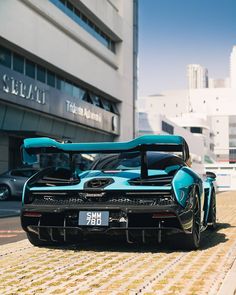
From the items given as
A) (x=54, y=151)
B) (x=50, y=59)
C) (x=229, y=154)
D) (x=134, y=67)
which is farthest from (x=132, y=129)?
(x=229, y=154)

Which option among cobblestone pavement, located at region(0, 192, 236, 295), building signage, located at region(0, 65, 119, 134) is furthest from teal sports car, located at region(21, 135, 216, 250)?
building signage, located at region(0, 65, 119, 134)

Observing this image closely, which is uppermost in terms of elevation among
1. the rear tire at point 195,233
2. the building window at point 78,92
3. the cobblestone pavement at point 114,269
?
the building window at point 78,92

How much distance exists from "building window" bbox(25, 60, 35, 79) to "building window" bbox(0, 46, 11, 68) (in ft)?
6.55

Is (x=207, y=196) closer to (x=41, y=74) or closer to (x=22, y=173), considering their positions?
(x=22, y=173)

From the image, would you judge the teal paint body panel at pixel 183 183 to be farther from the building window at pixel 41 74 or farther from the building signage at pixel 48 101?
the building window at pixel 41 74

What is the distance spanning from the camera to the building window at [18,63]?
26.2 m

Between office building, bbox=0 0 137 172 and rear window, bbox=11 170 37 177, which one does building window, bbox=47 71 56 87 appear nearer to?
office building, bbox=0 0 137 172

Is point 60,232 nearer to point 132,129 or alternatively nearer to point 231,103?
point 132,129

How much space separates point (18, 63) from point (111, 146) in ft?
71.7

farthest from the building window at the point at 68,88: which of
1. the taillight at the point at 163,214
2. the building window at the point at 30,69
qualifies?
the taillight at the point at 163,214

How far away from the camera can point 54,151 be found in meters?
6.20

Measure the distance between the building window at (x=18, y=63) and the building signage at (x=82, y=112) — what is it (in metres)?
5.17

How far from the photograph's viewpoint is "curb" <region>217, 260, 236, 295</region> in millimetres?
3816

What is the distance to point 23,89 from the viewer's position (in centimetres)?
2561
